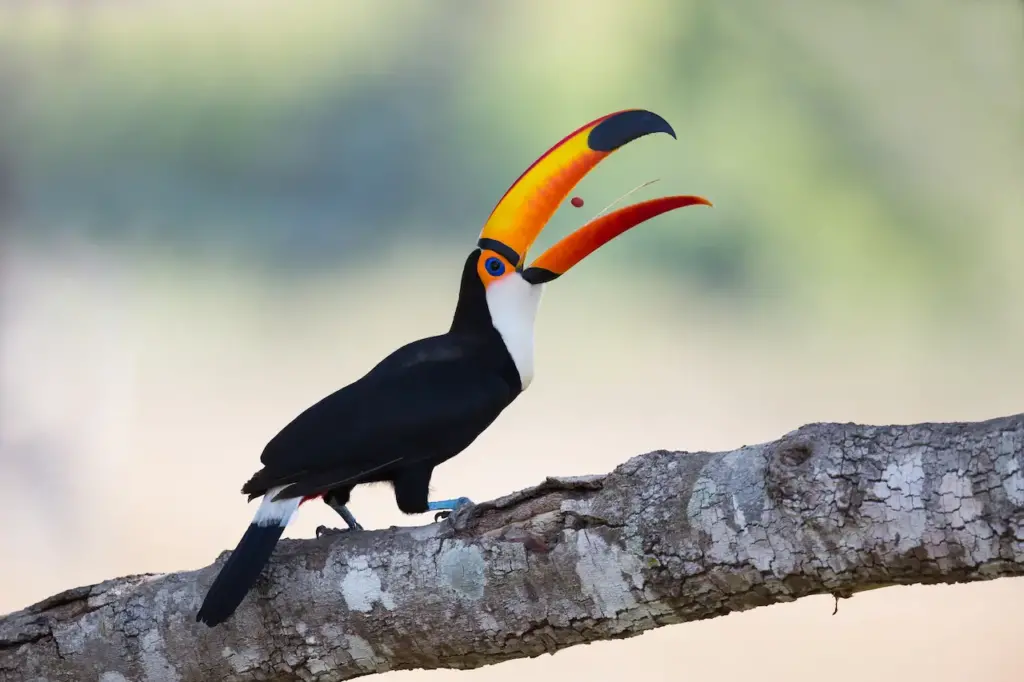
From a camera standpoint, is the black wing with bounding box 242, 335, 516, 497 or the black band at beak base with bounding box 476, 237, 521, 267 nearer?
the black wing with bounding box 242, 335, 516, 497

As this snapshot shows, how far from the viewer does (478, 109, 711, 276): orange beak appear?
2980 mm

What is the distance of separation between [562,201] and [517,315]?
30cm

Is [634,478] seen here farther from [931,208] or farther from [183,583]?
[931,208]

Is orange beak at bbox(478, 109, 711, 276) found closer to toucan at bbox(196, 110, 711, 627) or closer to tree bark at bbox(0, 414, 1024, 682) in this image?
toucan at bbox(196, 110, 711, 627)

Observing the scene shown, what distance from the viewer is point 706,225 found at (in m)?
5.58

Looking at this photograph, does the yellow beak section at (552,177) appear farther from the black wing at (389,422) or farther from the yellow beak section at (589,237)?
the black wing at (389,422)

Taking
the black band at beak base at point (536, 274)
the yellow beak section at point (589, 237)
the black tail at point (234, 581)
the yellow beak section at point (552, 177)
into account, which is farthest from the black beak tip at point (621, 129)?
the black tail at point (234, 581)

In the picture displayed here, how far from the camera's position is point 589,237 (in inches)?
117

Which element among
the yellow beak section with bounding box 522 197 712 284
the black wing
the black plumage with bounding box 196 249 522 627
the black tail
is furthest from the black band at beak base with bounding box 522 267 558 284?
the black tail

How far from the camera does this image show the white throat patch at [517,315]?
2920mm

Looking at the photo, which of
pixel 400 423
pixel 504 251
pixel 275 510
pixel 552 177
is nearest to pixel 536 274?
pixel 504 251

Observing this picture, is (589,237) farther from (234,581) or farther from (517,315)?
(234,581)

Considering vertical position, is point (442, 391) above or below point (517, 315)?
below

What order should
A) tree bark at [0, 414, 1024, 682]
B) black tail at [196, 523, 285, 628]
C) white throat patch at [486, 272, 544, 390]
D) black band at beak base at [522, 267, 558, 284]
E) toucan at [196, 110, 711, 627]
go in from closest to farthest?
tree bark at [0, 414, 1024, 682]
black tail at [196, 523, 285, 628]
toucan at [196, 110, 711, 627]
white throat patch at [486, 272, 544, 390]
black band at beak base at [522, 267, 558, 284]
